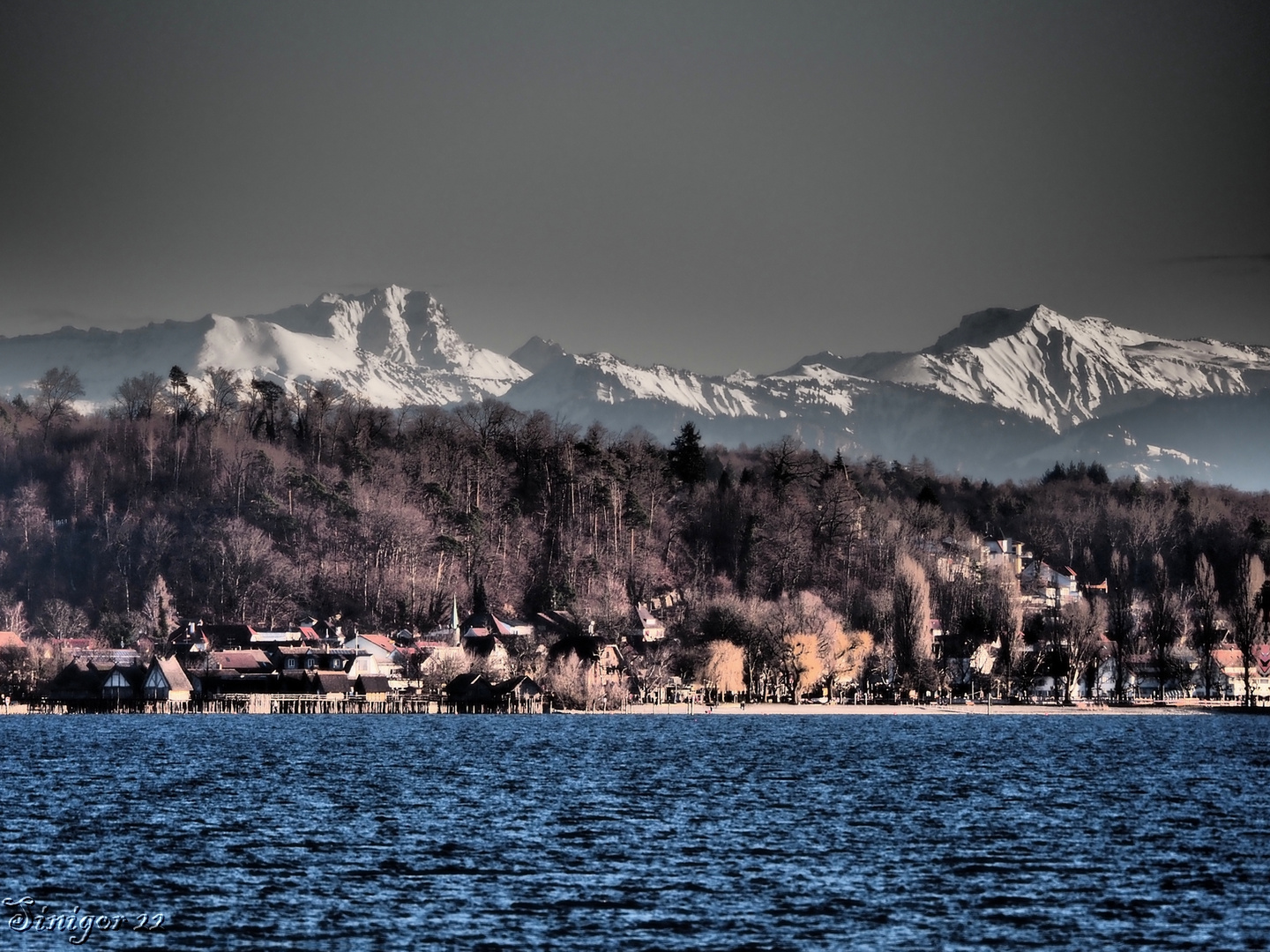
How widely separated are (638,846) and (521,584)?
123m

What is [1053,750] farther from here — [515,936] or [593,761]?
[515,936]

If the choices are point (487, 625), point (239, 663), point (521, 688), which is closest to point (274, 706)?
point (239, 663)

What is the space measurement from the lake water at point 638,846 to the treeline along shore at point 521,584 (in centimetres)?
4842

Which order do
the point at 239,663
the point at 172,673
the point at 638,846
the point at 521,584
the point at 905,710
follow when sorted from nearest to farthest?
the point at 638,846, the point at 172,673, the point at 905,710, the point at 239,663, the point at 521,584

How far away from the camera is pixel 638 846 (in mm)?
50812

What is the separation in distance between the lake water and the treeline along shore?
4842cm

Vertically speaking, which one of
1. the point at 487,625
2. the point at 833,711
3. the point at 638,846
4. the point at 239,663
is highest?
the point at 487,625

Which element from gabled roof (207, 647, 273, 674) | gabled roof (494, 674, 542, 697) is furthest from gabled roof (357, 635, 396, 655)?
gabled roof (494, 674, 542, 697)

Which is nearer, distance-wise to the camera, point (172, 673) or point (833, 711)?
point (833, 711)

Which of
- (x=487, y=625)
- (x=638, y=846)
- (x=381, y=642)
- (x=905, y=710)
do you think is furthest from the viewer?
(x=487, y=625)

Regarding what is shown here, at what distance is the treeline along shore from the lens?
14662 centimetres

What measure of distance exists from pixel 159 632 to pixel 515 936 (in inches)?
4902

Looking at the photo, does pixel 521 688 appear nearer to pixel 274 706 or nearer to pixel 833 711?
pixel 274 706

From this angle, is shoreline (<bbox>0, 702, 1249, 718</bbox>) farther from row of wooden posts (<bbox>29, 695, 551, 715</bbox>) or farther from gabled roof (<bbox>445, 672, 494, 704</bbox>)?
gabled roof (<bbox>445, 672, 494, 704</bbox>)
